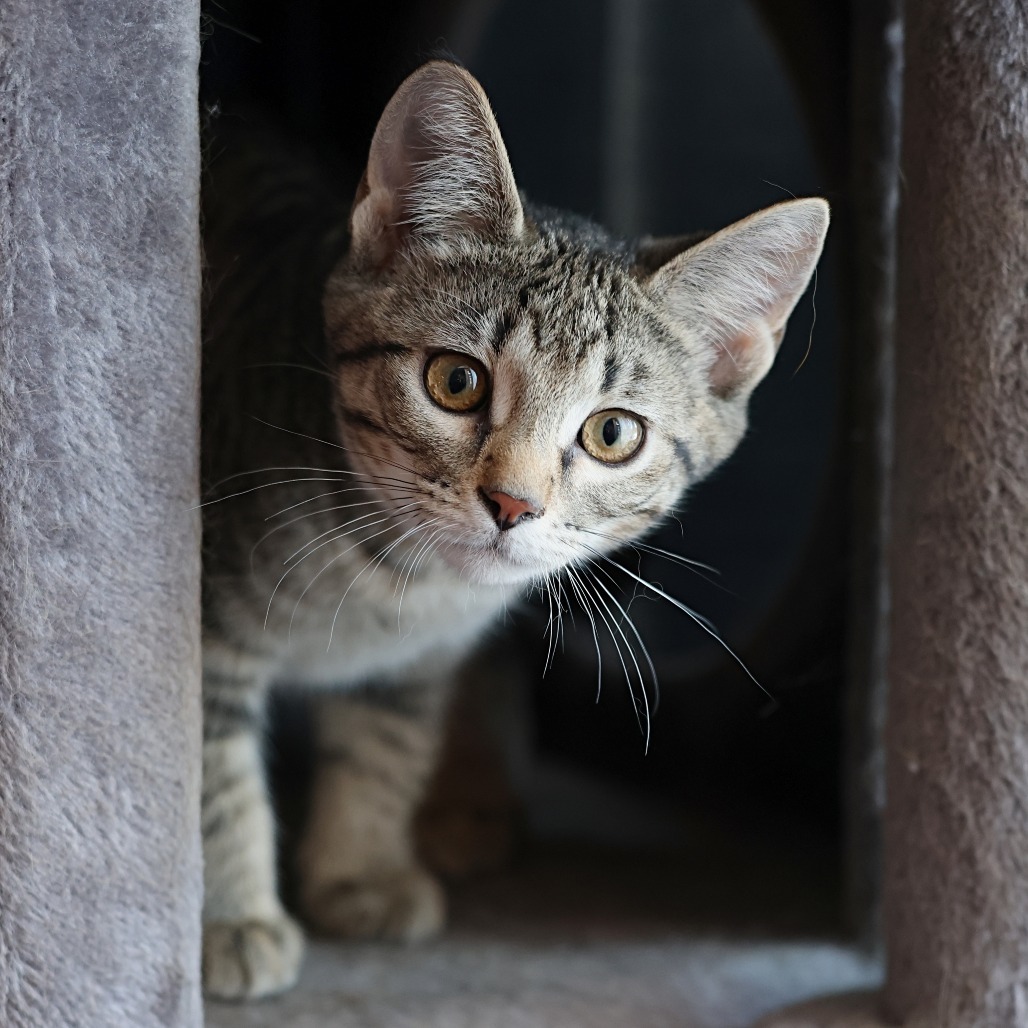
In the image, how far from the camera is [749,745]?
74.9 inches

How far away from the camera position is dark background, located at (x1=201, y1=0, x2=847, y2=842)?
171cm

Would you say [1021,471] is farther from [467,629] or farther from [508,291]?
[467,629]

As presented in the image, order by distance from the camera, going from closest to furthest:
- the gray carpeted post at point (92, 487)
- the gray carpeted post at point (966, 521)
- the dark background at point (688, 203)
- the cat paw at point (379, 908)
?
the gray carpeted post at point (92, 487), the gray carpeted post at point (966, 521), the cat paw at point (379, 908), the dark background at point (688, 203)

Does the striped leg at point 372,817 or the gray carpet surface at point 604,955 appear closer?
the gray carpet surface at point 604,955

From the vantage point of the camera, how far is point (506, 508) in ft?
3.56

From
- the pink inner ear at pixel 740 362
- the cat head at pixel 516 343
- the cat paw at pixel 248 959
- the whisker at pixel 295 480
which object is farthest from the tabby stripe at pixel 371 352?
the cat paw at pixel 248 959

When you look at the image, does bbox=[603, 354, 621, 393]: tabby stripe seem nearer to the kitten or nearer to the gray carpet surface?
the kitten

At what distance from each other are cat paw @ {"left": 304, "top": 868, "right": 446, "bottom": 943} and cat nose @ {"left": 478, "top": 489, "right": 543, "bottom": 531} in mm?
627

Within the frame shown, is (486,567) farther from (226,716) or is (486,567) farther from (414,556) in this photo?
(226,716)

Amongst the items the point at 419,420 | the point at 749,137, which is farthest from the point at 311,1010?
the point at 749,137

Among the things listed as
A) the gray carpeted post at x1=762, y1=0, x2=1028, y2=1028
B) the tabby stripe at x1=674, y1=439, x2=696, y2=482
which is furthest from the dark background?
the gray carpeted post at x1=762, y1=0, x2=1028, y2=1028

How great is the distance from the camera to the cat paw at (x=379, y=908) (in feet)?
4.82

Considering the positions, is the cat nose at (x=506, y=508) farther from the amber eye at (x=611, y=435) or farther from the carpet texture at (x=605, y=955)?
the carpet texture at (x=605, y=955)

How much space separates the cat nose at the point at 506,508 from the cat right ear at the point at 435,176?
29 cm
